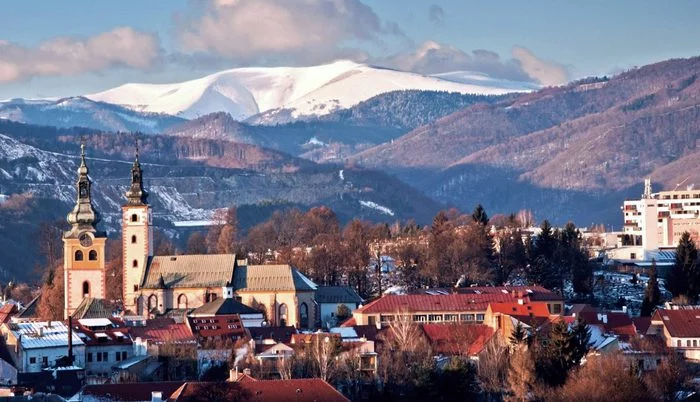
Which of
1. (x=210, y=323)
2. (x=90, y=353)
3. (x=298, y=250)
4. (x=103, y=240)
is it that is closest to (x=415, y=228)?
(x=298, y=250)

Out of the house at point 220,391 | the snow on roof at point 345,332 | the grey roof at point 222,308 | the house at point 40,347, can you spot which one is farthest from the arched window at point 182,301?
the house at point 220,391

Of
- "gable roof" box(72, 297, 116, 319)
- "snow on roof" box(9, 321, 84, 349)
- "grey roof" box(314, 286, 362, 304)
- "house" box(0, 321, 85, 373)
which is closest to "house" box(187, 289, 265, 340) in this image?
"gable roof" box(72, 297, 116, 319)

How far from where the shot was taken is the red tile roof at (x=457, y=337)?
96312 millimetres

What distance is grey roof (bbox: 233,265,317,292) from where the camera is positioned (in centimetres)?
11969

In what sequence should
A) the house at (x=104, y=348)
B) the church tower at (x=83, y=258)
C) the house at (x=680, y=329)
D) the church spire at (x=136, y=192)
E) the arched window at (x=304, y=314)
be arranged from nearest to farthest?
1. the house at (x=104, y=348)
2. the house at (x=680, y=329)
3. the arched window at (x=304, y=314)
4. the church tower at (x=83, y=258)
5. the church spire at (x=136, y=192)

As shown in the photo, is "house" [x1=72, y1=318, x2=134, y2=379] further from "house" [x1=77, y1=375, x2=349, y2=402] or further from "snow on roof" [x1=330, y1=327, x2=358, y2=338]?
"house" [x1=77, y1=375, x2=349, y2=402]

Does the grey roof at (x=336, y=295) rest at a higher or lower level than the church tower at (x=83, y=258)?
lower

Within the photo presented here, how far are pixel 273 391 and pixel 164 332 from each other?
20466 mm

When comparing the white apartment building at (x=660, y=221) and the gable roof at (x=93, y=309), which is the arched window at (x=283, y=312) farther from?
the white apartment building at (x=660, y=221)

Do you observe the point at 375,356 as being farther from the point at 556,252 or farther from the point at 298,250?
the point at 298,250

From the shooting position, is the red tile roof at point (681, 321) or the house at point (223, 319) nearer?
the house at point (223, 319)

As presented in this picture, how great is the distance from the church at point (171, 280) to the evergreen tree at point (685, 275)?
22.7 m

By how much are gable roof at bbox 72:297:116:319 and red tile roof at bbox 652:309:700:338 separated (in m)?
31.6

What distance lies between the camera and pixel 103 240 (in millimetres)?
122500
